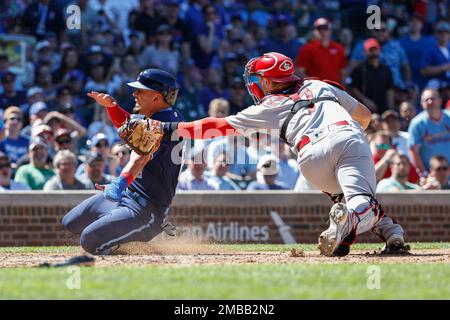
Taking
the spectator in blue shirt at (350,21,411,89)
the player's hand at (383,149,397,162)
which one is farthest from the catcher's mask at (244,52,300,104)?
the spectator in blue shirt at (350,21,411,89)

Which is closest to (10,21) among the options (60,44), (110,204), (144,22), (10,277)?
(60,44)

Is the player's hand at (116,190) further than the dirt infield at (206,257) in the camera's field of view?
Yes

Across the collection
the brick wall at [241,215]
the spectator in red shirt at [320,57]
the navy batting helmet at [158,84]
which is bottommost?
the brick wall at [241,215]

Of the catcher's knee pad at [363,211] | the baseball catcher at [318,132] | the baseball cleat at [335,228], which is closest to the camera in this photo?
the baseball cleat at [335,228]

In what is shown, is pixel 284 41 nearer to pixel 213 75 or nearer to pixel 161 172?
pixel 213 75

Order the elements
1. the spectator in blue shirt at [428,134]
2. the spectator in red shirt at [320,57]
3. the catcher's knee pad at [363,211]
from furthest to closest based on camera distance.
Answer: the spectator in red shirt at [320,57] < the spectator in blue shirt at [428,134] < the catcher's knee pad at [363,211]

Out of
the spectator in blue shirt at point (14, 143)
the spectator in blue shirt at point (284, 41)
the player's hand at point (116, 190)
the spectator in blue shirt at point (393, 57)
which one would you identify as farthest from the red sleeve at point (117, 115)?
the spectator in blue shirt at point (393, 57)

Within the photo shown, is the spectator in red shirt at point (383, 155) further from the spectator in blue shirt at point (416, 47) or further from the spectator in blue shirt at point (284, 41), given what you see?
the spectator in blue shirt at point (416, 47)

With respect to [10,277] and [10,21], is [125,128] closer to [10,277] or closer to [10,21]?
[10,277]
